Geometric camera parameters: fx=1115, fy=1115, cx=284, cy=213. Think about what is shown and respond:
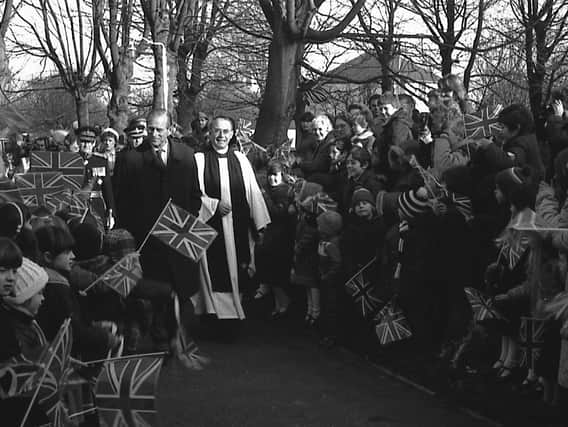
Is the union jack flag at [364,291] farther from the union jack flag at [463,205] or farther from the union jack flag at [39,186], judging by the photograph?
the union jack flag at [39,186]

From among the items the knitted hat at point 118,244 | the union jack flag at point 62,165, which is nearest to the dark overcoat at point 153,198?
the union jack flag at point 62,165

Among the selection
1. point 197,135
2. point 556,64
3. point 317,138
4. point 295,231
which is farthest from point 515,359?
point 556,64

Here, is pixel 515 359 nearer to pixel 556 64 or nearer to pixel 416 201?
pixel 416 201

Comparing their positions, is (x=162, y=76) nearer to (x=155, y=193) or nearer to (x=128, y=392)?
(x=155, y=193)

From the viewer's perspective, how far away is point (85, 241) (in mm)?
6922

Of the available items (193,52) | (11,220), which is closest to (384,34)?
(193,52)

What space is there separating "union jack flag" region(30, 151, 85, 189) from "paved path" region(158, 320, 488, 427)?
66.0 inches

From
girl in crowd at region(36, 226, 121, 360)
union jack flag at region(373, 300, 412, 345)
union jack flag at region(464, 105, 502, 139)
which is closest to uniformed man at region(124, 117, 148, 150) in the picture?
union jack flag at region(373, 300, 412, 345)

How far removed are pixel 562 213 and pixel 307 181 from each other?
4095 millimetres

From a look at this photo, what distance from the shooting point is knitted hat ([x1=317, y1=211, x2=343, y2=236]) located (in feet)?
31.4

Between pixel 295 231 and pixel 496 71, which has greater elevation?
pixel 496 71

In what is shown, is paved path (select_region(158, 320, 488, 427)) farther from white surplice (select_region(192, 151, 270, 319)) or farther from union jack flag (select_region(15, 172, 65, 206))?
union jack flag (select_region(15, 172, 65, 206))

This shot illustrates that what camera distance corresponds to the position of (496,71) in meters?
25.5

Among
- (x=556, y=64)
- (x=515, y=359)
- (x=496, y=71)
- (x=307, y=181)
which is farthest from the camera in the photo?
(x=496, y=71)
